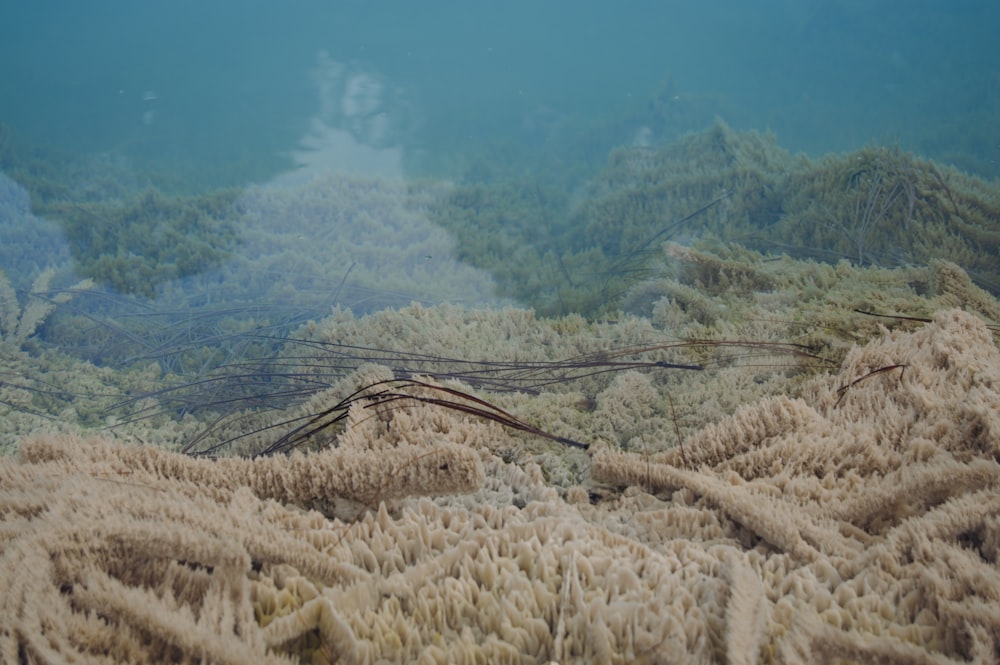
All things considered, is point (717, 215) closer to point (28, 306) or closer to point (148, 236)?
point (148, 236)

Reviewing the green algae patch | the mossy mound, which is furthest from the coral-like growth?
the green algae patch

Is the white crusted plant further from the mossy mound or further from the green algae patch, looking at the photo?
the mossy mound

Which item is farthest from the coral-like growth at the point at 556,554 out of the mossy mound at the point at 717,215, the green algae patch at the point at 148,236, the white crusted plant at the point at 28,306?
the green algae patch at the point at 148,236

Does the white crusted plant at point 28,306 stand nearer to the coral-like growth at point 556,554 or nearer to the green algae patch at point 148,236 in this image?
the green algae patch at point 148,236

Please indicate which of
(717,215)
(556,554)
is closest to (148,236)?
(717,215)

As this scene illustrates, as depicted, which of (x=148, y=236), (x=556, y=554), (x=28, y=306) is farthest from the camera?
(x=148, y=236)

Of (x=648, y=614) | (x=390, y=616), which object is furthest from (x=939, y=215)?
(x=390, y=616)

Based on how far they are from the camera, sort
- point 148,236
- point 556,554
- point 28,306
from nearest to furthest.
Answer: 1. point 556,554
2. point 28,306
3. point 148,236

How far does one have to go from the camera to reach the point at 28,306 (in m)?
2.99

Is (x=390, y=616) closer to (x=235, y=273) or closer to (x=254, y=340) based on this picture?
(x=254, y=340)

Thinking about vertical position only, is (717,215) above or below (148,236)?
above

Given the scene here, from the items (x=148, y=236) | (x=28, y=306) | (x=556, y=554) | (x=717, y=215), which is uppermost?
(x=717, y=215)

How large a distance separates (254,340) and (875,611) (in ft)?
7.51

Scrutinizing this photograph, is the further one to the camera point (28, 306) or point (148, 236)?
point (148, 236)
